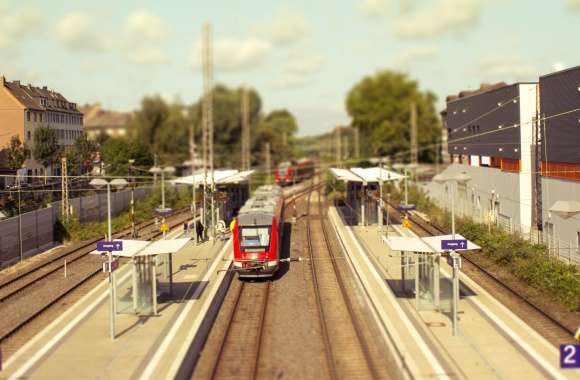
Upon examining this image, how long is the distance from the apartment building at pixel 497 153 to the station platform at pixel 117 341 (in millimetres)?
20037

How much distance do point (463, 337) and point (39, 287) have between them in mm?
17754

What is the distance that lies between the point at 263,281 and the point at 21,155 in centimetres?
1847

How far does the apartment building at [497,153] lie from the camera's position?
39.3 meters

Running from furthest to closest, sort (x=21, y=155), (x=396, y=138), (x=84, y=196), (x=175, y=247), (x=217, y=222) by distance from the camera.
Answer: (x=396, y=138) → (x=84, y=196) → (x=217, y=222) → (x=21, y=155) → (x=175, y=247)

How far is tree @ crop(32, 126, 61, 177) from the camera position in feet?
122

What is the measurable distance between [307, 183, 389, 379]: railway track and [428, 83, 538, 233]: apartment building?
11.1m

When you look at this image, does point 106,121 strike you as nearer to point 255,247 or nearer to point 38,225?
point 38,225

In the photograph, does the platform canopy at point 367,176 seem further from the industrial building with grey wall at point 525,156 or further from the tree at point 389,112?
the tree at point 389,112

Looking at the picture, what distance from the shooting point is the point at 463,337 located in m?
17.9

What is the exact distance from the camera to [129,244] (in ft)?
71.8

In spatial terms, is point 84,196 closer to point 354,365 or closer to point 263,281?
point 263,281

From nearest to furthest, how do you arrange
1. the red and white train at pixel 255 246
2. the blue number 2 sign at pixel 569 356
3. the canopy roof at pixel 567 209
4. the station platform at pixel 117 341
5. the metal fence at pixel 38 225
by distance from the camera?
1. the blue number 2 sign at pixel 569 356
2. the station platform at pixel 117 341
3. the red and white train at pixel 255 246
4. the canopy roof at pixel 567 209
5. the metal fence at pixel 38 225

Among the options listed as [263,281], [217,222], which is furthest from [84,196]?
[263,281]

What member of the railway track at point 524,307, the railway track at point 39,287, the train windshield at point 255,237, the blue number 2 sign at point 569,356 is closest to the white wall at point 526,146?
the railway track at point 524,307
